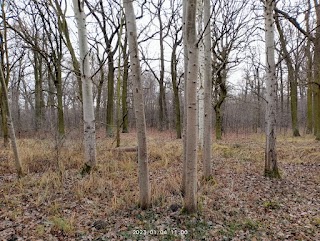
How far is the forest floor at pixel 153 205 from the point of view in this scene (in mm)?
3199

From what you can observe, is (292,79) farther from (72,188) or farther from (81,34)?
(72,188)

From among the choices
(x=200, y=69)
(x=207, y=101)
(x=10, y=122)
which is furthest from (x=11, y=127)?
(x=200, y=69)

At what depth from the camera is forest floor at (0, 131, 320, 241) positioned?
3199 mm

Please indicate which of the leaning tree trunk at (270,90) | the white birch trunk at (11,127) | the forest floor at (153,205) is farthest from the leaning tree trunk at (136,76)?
the leaning tree trunk at (270,90)

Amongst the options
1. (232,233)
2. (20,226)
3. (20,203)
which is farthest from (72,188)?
(232,233)

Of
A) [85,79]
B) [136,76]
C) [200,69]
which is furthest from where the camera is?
[200,69]

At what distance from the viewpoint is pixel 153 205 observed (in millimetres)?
3971

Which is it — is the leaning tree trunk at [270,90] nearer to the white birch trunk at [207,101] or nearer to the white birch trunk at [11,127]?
the white birch trunk at [207,101]

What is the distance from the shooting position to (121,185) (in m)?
4.92

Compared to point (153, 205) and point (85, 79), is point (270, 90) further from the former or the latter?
point (85, 79)

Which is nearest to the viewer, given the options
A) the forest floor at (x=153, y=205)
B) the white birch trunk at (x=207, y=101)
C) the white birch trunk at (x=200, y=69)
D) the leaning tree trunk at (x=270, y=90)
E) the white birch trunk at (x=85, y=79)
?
the forest floor at (x=153, y=205)

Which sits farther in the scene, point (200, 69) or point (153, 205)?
point (200, 69)

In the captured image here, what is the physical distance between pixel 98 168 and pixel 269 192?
401cm

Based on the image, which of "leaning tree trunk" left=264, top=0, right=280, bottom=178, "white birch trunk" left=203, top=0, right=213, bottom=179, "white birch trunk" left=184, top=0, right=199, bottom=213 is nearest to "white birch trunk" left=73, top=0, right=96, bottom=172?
"white birch trunk" left=203, top=0, right=213, bottom=179
